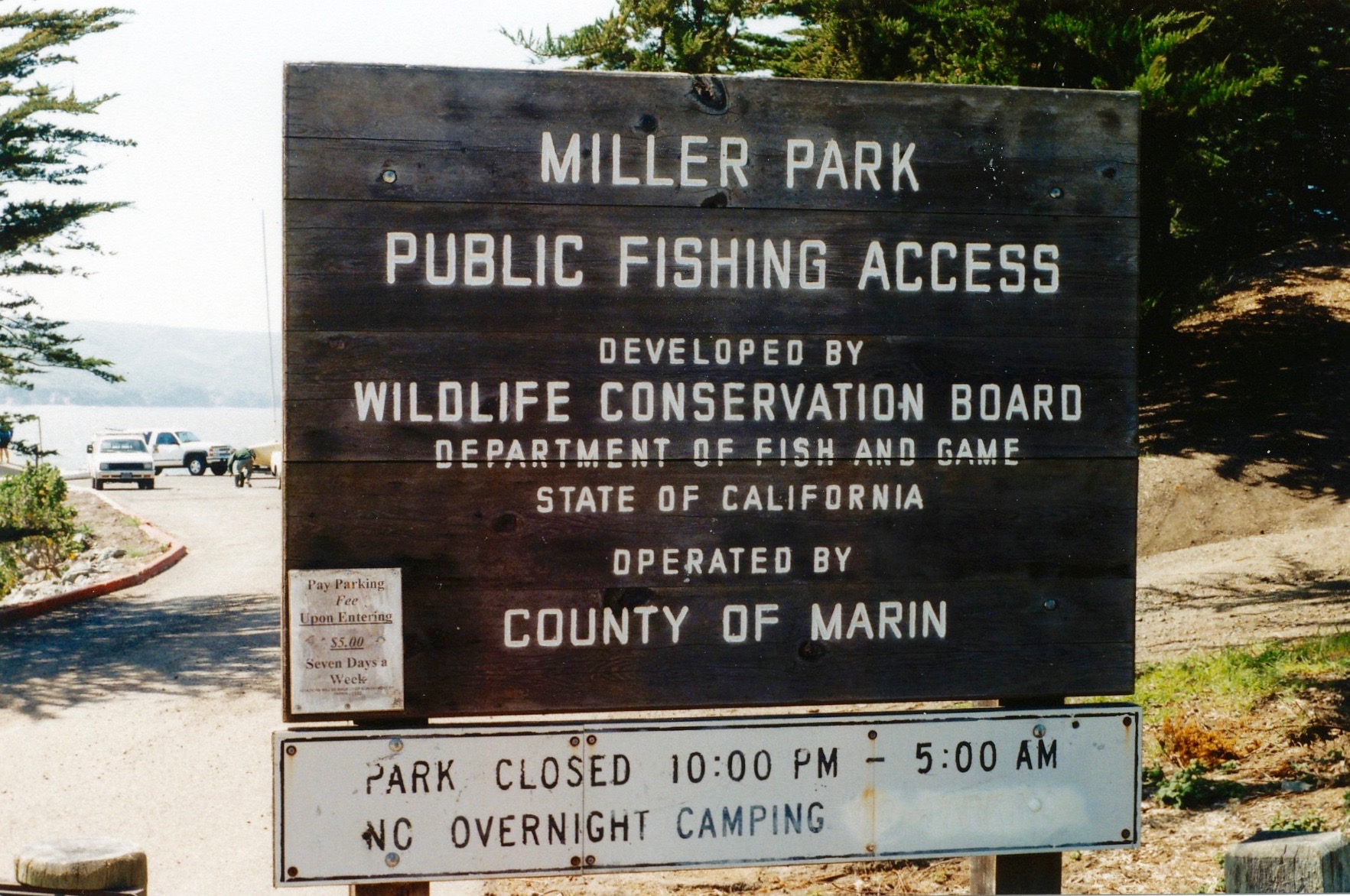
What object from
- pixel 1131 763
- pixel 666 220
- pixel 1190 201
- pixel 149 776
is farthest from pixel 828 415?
pixel 1190 201

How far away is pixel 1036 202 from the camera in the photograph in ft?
10.2

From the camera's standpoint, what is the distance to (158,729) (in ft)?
30.6

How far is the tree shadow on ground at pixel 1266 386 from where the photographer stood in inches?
590

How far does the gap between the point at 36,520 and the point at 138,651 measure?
1204cm

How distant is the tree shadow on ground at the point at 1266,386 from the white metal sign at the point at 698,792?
41.0 ft

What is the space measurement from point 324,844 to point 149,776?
5.94 m

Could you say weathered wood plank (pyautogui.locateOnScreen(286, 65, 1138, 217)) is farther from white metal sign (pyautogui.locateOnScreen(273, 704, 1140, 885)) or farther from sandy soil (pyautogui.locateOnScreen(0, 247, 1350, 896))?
sandy soil (pyautogui.locateOnScreen(0, 247, 1350, 896))

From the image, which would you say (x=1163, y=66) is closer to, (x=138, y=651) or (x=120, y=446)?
(x=138, y=651)

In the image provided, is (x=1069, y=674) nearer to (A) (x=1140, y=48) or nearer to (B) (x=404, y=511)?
(B) (x=404, y=511)

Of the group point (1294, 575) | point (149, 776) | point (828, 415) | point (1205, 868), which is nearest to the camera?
point (828, 415)

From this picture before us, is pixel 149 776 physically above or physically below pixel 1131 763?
below

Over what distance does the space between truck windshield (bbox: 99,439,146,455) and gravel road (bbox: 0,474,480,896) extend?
85.1 ft

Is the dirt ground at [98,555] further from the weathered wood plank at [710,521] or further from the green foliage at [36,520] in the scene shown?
the weathered wood plank at [710,521]

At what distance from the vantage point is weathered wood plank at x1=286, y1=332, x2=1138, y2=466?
2.83 m
